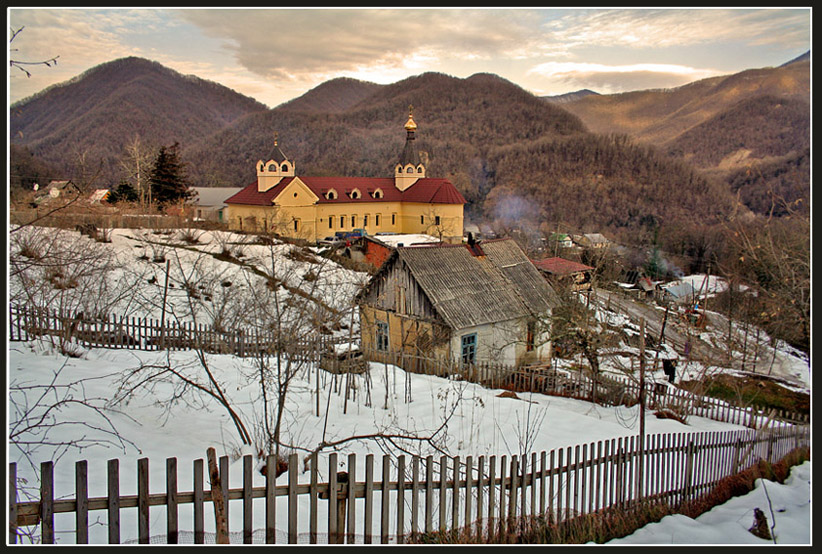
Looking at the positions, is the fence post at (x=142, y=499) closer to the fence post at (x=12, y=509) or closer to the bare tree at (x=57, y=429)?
the fence post at (x=12, y=509)

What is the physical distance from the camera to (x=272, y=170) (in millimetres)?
46906

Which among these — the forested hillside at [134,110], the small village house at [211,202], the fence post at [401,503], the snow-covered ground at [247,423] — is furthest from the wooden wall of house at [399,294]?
the forested hillside at [134,110]

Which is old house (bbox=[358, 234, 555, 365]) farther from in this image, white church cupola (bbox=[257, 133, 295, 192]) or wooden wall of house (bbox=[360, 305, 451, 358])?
white church cupola (bbox=[257, 133, 295, 192])

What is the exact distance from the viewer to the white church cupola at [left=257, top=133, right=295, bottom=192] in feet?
153

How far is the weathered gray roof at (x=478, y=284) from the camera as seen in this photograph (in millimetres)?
13562

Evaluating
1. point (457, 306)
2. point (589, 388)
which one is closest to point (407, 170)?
point (457, 306)

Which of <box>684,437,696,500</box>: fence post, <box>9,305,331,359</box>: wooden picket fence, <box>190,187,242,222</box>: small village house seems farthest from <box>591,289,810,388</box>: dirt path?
<box>190,187,242,222</box>: small village house

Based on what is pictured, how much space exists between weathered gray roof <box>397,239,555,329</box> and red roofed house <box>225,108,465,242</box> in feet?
83.6

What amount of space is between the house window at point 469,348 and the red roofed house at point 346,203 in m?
27.7

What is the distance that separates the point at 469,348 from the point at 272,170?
125 ft

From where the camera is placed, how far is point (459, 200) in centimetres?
5353

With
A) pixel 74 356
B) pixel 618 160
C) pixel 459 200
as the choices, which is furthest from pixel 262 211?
pixel 618 160

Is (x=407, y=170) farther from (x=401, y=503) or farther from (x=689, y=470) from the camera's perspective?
(x=401, y=503)

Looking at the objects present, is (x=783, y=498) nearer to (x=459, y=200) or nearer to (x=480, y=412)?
(x=480, y=412)
